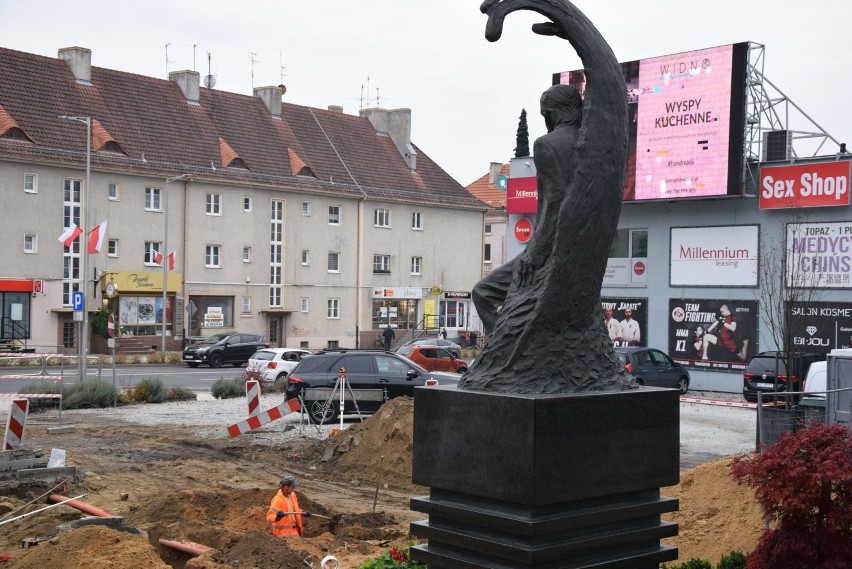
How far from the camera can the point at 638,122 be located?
124 ft

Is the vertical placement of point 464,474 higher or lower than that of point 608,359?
lower

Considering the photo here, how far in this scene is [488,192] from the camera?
84125 mm

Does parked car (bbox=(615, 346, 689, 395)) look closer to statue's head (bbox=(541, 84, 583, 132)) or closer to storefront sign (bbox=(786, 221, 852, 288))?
storefront sign (bbox=(786, 221, 852, 288))

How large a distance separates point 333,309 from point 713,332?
28967 millimetres

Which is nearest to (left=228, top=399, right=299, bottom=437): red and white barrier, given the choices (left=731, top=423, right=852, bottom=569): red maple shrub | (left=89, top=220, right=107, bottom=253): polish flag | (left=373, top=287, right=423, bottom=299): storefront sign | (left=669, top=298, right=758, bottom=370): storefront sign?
(left=731, top=423, right=852, bottom=569): red maple shrub

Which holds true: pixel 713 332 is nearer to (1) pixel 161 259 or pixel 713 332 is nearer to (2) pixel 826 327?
(2) pixel 826 327

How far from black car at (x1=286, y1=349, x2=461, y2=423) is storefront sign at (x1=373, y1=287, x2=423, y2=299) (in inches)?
1484

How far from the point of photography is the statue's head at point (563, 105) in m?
8.09

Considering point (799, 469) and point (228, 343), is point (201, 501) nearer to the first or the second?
point (799, 469)

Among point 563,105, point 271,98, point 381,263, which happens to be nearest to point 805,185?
point 563,105

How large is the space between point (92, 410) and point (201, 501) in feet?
51.9

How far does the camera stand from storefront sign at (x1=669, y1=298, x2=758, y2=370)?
3650 cm

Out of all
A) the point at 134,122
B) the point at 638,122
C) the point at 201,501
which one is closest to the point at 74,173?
the point at 134,122

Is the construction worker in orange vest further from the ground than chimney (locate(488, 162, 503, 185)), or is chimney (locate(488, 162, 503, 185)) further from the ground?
chimney (locate(488, 162, 503, 185))
